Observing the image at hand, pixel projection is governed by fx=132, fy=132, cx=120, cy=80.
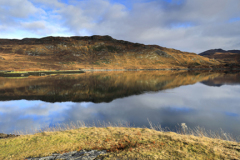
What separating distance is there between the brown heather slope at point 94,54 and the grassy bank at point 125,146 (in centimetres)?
11155

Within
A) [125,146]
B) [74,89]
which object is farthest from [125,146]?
[74,89]

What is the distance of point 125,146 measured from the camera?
7.00 m

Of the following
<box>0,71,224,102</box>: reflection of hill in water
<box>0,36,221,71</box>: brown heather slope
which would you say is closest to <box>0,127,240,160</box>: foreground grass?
<box>0,71,224,102</box>: reflection of hill in water

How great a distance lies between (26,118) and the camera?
15.5 m

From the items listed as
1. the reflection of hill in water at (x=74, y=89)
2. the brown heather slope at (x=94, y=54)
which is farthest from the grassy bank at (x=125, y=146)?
the brown heather slope at (x=94, y=54)

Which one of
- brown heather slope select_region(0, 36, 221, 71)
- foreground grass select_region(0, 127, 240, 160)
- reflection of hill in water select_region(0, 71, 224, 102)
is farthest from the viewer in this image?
brown heather slope select_region(0, 36, 221, 71)

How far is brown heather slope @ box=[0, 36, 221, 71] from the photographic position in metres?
133

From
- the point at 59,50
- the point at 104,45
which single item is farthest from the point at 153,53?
the point at 59,50

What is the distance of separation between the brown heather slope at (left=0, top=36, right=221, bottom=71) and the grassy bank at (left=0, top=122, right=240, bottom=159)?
11155 cm

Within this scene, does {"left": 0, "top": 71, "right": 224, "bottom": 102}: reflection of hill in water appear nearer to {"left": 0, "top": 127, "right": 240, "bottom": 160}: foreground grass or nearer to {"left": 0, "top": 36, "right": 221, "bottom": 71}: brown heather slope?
{"left": 0, "top": 127, "right": 240, "bottom": 160}: foreground grass

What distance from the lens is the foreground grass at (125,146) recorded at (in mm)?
6035

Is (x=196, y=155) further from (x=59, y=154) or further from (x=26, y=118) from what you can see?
(x=26, y=118)

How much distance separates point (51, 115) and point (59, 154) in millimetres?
11282

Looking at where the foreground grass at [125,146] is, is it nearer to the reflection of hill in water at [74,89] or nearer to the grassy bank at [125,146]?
the grassy bank at [125,146]
